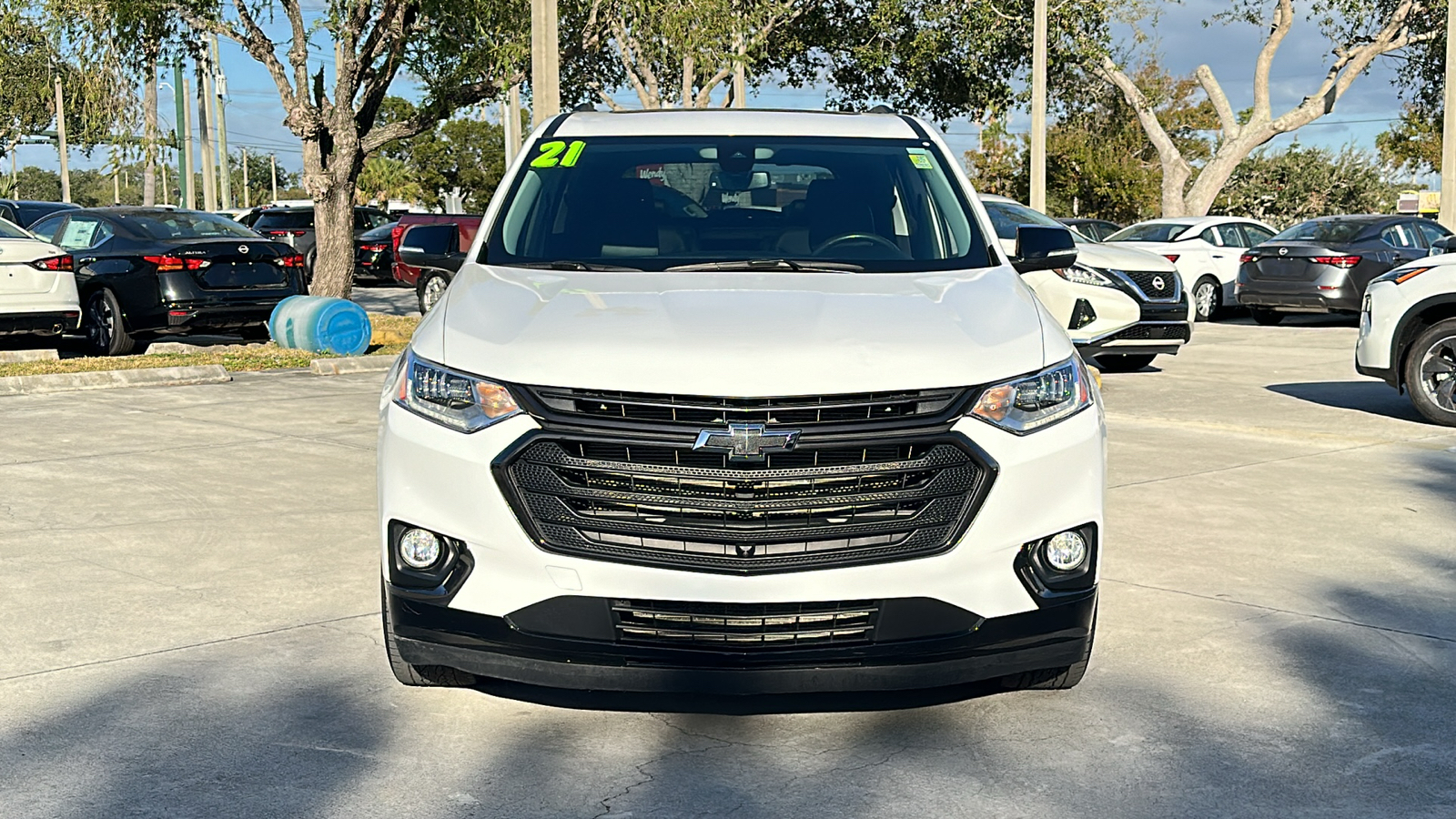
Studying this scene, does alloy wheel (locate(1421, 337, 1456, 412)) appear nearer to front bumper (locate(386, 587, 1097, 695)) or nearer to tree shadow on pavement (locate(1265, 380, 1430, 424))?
tree shadow on pavement (locate(1265, 380, 1430, 424))

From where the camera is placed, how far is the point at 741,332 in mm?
4285

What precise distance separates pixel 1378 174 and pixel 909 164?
4693cm

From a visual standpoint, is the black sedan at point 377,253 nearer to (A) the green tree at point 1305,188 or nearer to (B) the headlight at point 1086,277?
(B) the headlight at point 1086,277

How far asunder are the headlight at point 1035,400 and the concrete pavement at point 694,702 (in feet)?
3.16

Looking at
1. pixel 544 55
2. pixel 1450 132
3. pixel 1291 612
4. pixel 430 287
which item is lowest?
pixel 1291 612

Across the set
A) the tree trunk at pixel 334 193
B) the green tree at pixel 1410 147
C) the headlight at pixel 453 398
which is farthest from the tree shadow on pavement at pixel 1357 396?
the green tree at pixel 1410 147

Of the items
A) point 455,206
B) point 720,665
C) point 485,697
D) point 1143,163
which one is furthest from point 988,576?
point 455,206

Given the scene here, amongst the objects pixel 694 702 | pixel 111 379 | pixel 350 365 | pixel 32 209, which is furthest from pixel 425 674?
pixel 32 209

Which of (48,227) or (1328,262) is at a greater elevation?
(48,227)

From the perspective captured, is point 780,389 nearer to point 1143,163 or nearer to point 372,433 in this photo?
point 372,433

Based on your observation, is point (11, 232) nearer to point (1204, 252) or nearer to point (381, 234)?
point (381, 234)

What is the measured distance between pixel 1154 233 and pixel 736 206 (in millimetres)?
18747

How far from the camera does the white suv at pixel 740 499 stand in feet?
13.3

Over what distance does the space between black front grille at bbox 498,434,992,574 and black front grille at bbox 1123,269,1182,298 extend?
11140 millimetres
